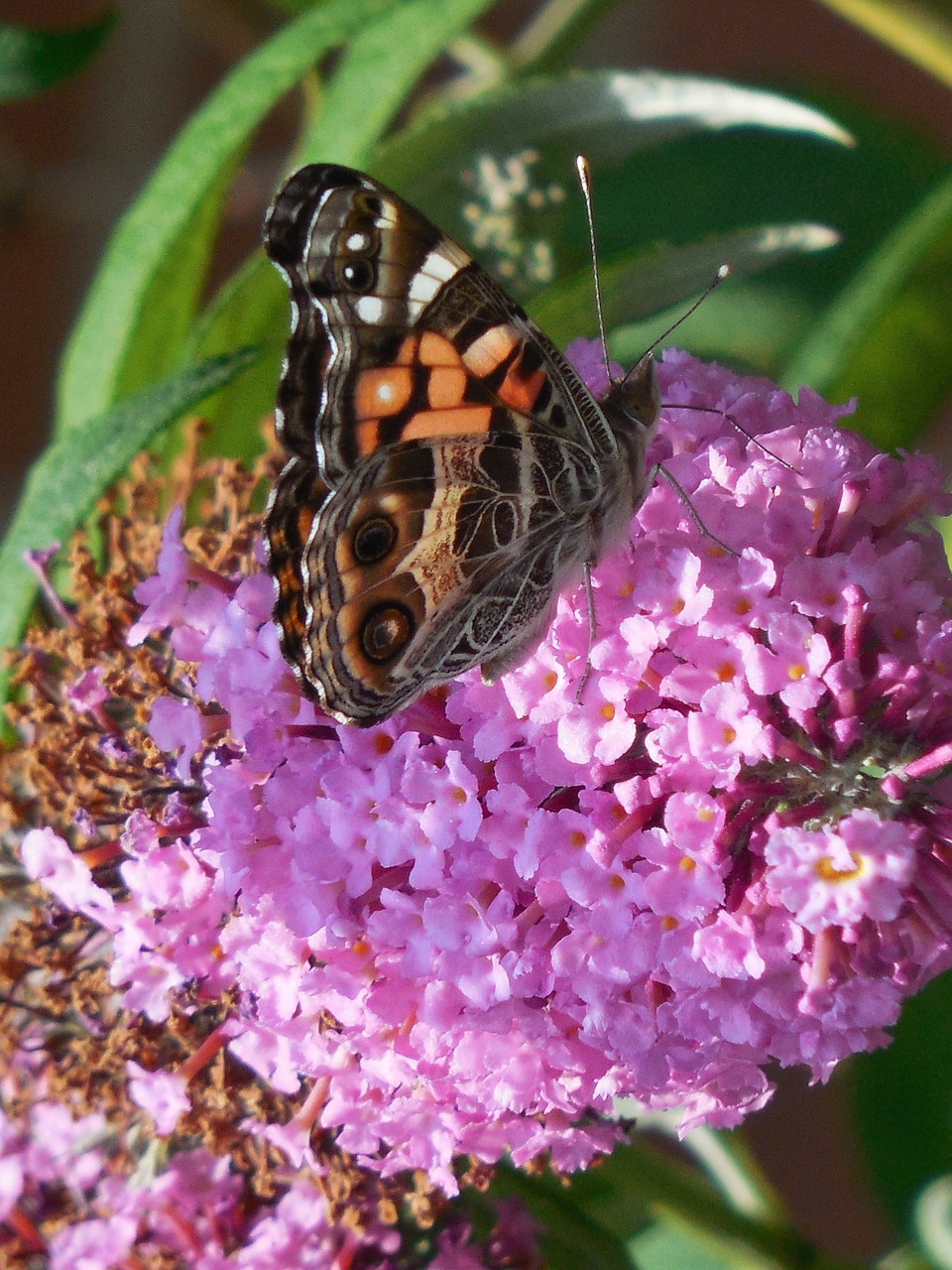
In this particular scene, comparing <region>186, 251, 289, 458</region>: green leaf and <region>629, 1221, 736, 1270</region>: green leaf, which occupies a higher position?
<region>186, 251, 289, 458</region>: green leaf

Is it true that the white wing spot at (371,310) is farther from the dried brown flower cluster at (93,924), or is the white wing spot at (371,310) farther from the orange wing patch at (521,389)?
the dried brown flower cluster at (93,924)

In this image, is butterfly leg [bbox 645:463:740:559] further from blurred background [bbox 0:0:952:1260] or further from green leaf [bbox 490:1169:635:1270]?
blurred background [bbox 0:0:952:1260]

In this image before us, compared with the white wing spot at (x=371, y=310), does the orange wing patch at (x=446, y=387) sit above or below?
below

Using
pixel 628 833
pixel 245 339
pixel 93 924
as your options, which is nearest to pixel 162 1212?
pixel 93 924

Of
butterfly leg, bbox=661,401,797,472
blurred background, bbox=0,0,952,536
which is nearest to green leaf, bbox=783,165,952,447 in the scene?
butterfly leg, bbox=661,401,797,472

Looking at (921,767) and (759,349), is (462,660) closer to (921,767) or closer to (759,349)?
(921,767)

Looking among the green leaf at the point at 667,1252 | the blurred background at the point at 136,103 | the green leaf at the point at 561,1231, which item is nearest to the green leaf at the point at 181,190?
the green leaf at the point at 561,1231

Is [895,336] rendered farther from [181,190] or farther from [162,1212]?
[162,1212]
